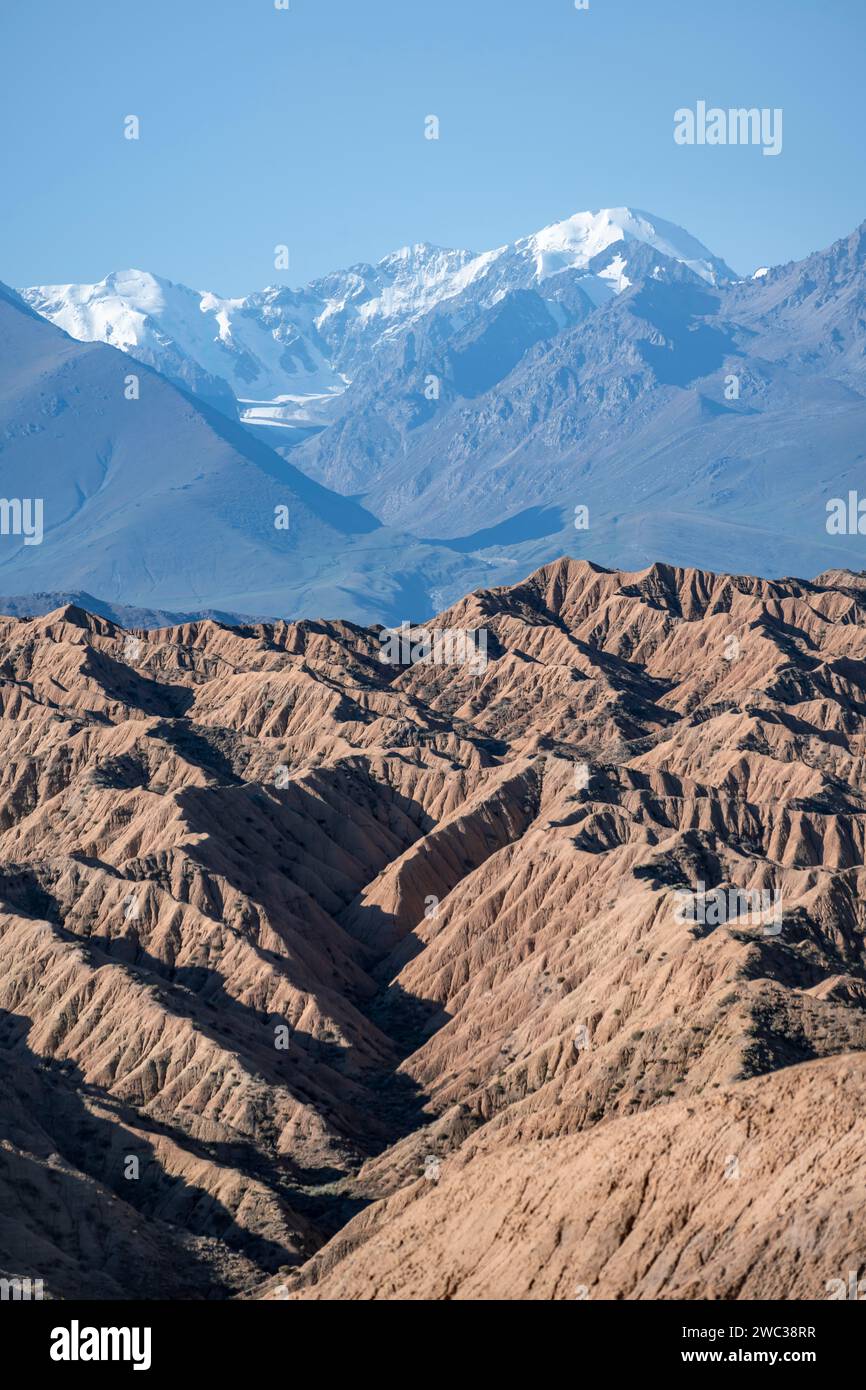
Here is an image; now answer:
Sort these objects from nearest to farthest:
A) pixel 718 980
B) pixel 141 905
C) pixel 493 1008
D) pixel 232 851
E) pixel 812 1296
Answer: pixel 812 1296 < pixel 718 980 < pixel 493 1008 < pixel 141 905 < pixel 232 851

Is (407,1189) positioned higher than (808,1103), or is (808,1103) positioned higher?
(808,1103)

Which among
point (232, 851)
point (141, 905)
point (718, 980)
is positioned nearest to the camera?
point (718, 980)

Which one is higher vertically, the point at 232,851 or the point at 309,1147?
the point at 232,851

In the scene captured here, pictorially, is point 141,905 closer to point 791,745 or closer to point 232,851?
point 232,851
